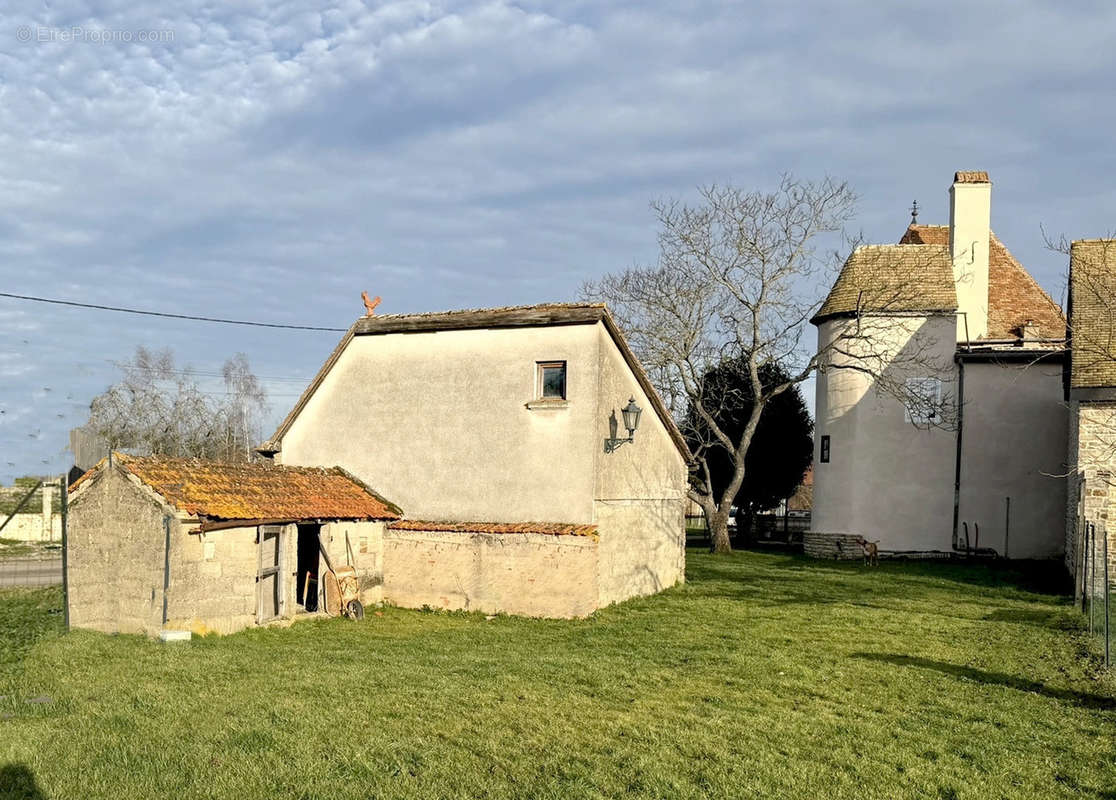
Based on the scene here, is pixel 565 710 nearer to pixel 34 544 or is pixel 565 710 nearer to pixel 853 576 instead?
pixel 853 576

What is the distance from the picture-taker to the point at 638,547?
19641 millimetres

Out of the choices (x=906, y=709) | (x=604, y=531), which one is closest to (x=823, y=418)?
(x=604, y=531)

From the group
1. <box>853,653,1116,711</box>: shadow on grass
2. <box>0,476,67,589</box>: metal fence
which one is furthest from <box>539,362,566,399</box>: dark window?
<box>0,476,67,589</box>: metal fence

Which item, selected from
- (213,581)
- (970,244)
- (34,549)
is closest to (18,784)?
(213,581)

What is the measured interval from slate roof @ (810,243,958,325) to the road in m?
25.2

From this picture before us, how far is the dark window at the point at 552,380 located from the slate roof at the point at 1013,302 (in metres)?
20.2

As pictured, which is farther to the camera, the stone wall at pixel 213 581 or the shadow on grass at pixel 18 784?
the stone wall at pixel 213 581

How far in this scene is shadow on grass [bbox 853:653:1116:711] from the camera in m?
10.7

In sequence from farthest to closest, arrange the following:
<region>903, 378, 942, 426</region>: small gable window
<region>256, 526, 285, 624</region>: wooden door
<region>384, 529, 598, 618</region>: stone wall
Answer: <region>903, 378, 942, 426</region>: small gable window, <region>384, 529, 598, 618</region>: stone wall, <region>256, 526, 285, 624</region>: wooden door

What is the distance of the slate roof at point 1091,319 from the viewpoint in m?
22.3

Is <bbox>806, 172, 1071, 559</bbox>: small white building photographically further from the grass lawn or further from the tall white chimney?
the grass lawn

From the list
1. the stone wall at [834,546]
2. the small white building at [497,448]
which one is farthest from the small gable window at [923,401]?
the small white building at [497,448]

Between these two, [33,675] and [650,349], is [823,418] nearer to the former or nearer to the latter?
[650,349]

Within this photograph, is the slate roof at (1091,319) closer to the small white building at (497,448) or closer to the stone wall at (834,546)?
the stone wall at (834,546)
